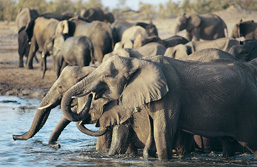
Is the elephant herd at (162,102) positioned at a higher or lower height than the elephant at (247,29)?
lower

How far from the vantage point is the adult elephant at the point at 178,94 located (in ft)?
17.2

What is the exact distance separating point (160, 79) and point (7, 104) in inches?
226

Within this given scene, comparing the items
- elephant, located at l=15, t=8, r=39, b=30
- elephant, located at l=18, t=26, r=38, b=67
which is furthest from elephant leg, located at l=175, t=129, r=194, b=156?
elephant, located at l=15, t=8, r=39, b=30

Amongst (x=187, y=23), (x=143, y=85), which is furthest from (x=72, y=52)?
(x=187, y=23)

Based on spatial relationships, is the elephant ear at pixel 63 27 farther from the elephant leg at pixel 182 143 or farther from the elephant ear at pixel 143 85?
the elephant ear at pixel 143 85

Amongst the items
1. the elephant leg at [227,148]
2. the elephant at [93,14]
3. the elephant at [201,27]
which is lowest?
the elephant leg at [227,148]

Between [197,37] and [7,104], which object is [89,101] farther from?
[197,37]

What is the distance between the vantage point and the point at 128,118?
5.55 m

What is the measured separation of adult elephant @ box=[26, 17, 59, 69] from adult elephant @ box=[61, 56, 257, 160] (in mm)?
10403

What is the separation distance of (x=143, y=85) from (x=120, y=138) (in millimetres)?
756

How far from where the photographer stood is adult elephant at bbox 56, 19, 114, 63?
556 inches

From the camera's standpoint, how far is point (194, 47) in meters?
10.0

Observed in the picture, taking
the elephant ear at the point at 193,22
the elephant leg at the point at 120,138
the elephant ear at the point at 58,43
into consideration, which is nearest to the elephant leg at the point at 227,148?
the elephant leg at the point at 120,138

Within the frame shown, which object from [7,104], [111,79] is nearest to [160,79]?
[111,79]
